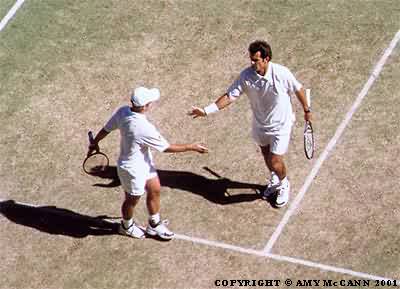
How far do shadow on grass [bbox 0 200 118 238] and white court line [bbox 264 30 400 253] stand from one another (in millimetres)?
2437

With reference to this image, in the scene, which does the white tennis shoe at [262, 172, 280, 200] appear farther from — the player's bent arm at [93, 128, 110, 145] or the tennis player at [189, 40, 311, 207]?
the player's bent arm at [93, 128, 110, 145]

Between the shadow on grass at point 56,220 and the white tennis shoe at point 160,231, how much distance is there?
1.99ft

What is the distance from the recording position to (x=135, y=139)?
12.1 meters

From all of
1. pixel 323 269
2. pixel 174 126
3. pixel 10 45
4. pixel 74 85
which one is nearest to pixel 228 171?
pixel 174 126

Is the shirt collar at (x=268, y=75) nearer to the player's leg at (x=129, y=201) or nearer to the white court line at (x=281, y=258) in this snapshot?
the player's leg at (x=129, y=201)

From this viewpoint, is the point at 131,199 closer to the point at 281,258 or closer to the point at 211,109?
the point at 211,109

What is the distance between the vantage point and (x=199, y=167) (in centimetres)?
1446

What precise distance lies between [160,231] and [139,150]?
157 cm

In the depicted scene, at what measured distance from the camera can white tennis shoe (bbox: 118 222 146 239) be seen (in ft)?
43.6

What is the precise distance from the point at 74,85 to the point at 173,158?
2.65 meters

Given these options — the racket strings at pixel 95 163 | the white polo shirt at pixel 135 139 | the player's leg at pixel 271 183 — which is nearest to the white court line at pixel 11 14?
the racket strings at pixel 95 163

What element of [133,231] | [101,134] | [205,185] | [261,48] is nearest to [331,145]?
[205,185]

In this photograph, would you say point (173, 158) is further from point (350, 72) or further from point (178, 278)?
point (350, 72)

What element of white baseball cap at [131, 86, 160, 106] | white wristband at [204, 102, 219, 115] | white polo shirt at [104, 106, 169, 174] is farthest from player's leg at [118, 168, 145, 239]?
white wristband at [204, 102, 219, 115]
